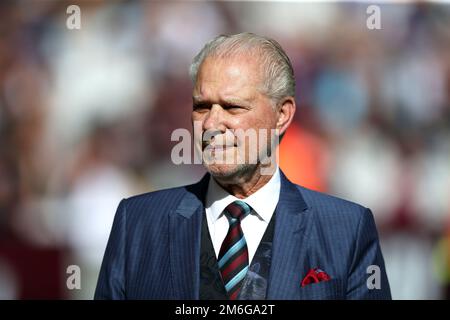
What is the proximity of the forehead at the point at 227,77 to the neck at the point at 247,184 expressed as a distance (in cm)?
25

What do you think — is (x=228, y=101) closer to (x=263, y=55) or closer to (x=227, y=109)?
(x=227, y=109)

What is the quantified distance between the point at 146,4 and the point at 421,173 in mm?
1896

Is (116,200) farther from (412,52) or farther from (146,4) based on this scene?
(412,52)

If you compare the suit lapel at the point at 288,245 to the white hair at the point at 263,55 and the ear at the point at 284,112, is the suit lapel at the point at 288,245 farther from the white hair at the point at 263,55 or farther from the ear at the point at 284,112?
the white hair at the point at 263,55

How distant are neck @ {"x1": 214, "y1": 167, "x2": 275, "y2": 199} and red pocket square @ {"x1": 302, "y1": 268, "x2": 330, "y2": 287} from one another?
0.99 feet

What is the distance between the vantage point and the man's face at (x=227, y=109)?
180 centimetres

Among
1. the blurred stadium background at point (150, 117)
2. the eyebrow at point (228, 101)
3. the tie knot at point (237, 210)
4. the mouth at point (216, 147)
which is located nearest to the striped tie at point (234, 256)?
the tie knot at point (237, 210)

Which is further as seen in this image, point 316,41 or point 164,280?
point 316,41

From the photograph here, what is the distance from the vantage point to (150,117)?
3859mm

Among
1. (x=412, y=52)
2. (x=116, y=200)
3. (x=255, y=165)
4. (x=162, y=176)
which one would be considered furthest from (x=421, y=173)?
(x=255, y=165)

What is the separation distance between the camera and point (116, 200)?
3.79 meters

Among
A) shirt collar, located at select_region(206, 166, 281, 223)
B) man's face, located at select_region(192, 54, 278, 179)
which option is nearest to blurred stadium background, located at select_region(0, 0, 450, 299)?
shirt collar, located at select_region(206, 166, 281, 223)

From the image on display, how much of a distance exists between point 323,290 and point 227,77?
637 millimetres

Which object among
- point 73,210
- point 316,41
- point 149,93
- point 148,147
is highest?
point 316,41
